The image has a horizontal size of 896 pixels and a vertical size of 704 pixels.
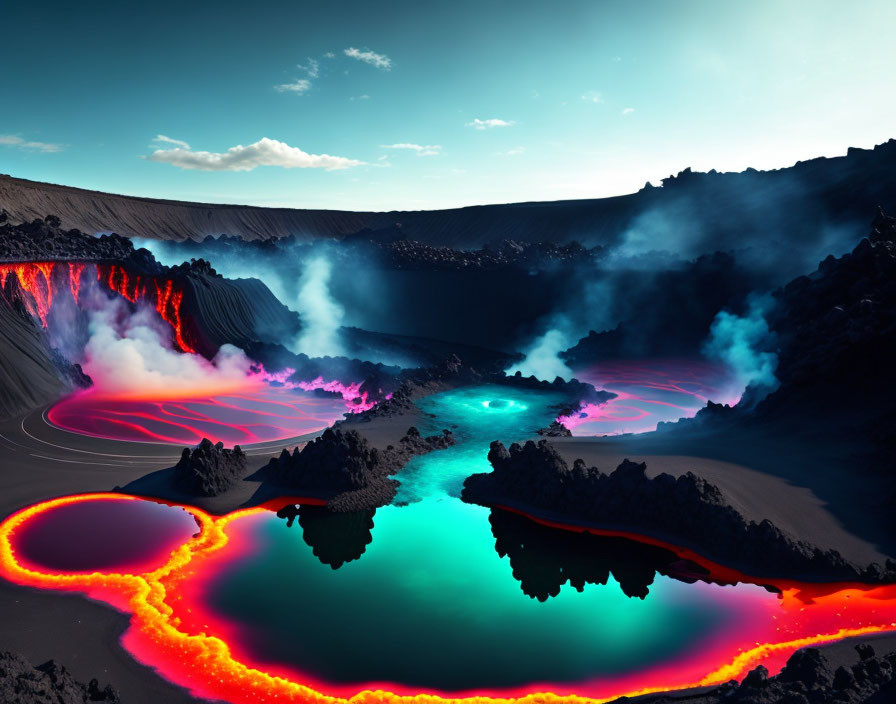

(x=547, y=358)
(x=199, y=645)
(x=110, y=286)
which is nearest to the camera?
(x=199, y=645)

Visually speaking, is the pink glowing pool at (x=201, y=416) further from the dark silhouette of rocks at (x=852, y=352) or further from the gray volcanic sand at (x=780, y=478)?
the dark silhouette of rocks at (x=852, y=352)

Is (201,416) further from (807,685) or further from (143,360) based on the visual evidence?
(807,685)

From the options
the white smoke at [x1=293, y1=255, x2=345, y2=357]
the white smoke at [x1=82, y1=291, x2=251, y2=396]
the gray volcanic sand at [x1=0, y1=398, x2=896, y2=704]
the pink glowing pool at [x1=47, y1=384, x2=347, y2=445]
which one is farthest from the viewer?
the white smoke at [x1=293, y1=255, x2=345, y2=357]

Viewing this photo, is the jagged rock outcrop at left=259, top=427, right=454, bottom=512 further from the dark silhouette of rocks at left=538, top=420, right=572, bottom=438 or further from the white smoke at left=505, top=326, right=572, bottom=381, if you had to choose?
the white smoke at left=505, top=326, right=572, bottom=381

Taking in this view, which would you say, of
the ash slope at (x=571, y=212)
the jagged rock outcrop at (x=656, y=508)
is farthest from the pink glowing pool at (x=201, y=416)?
the ash slope at (x=571, y=212)

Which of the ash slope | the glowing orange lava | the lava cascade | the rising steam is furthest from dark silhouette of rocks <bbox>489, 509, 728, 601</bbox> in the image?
the ash slope

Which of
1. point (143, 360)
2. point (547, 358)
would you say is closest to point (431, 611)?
point (143, 360)

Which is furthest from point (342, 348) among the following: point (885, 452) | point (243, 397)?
point (885, 452)
